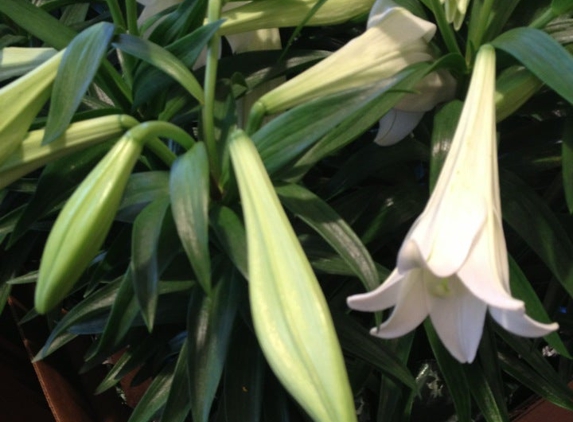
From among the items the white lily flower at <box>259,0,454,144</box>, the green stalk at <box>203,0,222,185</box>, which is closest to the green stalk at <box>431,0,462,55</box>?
the white lily flower at <box>259,0,454,144</box>

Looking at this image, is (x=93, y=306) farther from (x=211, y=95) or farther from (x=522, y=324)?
(x=522, y=324)

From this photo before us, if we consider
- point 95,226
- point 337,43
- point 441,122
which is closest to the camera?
point 95,226

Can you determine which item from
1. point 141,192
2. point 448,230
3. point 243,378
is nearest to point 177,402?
point 243,378

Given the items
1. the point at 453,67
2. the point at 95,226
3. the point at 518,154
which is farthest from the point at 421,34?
the point at 95,226

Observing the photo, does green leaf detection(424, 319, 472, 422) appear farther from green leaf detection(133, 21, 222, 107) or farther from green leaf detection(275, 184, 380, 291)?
green leaf detection(133, 21, 222, 107)

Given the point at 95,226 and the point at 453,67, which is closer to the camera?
the point at 95,226

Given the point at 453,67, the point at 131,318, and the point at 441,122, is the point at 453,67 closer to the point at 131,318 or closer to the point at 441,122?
the point at 441,122
